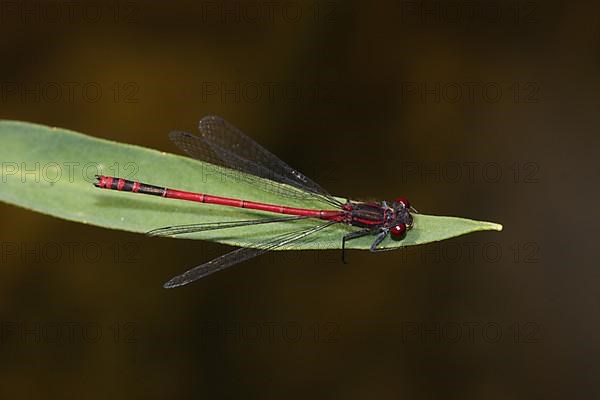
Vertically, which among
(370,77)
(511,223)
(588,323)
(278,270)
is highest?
(370,77)

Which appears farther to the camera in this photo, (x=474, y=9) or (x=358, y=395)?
(x=474, y=9)

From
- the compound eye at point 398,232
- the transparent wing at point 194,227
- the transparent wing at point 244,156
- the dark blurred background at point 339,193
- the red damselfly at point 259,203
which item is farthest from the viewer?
the dark blurred background at point 339,193

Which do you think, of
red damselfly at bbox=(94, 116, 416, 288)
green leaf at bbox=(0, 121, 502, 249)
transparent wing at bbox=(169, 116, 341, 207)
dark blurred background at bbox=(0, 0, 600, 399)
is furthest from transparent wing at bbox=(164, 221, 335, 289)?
dark blurred background at bbox=(0, 0, 600, 399)

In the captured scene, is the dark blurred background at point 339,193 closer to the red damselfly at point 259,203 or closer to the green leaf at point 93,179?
the red damselfly at point 259,203

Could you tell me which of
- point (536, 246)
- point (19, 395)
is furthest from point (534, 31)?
point (19, 395)

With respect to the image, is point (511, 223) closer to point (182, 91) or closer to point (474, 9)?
point (474, 9)

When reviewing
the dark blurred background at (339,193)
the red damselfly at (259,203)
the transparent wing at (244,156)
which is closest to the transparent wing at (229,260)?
the red damselfly at (259,203)

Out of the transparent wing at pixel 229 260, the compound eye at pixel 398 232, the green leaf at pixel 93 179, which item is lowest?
the transparent wing at pixel 229 260
